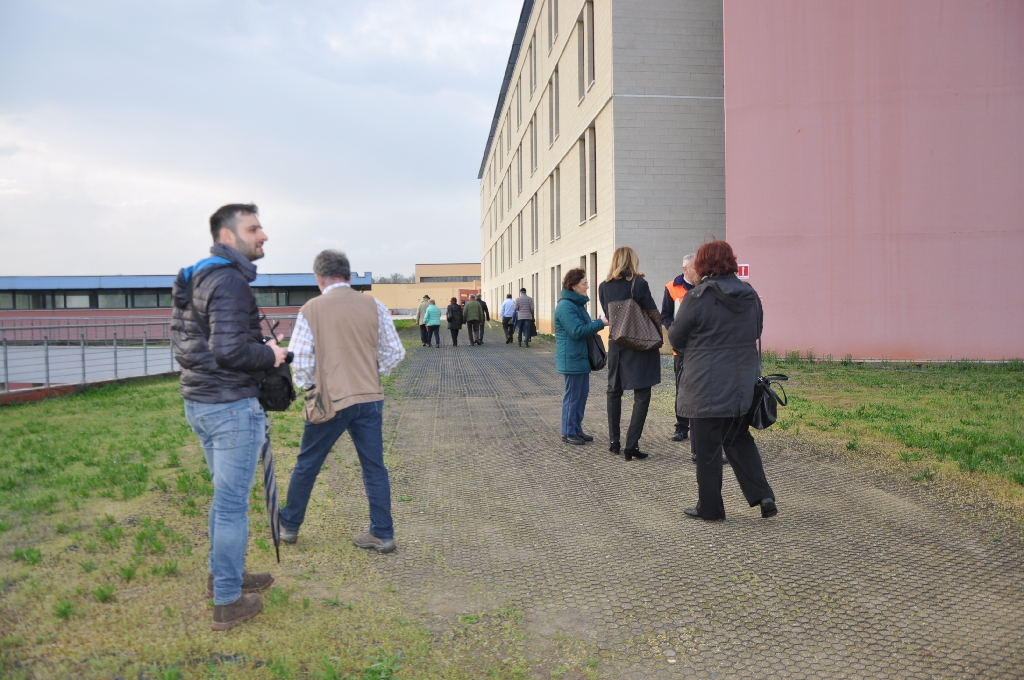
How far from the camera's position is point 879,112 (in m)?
16.7

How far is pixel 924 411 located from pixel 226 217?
8.80m

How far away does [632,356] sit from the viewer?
23.9ft

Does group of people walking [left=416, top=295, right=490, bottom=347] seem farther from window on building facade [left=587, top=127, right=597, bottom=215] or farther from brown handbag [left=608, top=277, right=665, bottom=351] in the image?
brown handbag [left=608, top=277, right=665, bottom=351]

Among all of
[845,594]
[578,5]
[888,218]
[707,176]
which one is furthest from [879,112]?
[845,594]

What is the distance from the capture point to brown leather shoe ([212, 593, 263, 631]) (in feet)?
11.6

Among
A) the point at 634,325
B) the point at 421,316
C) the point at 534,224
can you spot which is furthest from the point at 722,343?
the point at 534,224

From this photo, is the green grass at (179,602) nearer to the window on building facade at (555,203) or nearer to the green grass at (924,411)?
the green grass at (924,411)

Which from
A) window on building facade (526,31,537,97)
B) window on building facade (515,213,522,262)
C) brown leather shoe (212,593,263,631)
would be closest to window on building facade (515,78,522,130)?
window on building facade (526,31,537,97)

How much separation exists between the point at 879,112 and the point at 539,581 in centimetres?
1593

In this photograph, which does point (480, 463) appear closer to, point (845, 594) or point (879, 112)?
point (845, 594)

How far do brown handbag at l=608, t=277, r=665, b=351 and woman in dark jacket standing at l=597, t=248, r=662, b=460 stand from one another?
75 mm

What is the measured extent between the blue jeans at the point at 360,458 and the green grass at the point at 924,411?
175 inches

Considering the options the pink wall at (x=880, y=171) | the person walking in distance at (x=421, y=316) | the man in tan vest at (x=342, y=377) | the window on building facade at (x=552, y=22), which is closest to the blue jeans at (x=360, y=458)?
the man in tan vest at (x=342, y=377)

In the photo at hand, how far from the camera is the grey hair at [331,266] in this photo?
15.1ft
